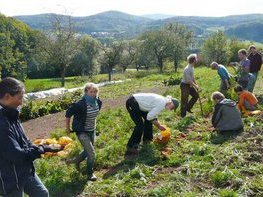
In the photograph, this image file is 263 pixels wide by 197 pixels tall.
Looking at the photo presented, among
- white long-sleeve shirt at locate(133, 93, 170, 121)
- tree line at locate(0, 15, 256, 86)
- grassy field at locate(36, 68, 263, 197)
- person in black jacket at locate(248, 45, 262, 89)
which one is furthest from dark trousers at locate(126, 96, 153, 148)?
tree line at locate(0, 15, 256, 86)

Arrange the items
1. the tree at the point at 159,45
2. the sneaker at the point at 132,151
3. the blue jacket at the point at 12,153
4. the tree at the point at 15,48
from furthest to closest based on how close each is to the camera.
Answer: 1. the tree at the point at 159,45
2. the tree at the point at 15,48
3. the sneaker at the point at 132,151
4. the blue jacket at the point at 12,153

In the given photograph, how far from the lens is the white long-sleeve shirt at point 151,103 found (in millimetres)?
9352

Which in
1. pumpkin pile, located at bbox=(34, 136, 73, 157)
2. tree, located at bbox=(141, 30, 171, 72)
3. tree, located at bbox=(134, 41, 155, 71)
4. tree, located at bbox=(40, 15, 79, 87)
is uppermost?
pumpkin pile, located at bbox=(34, 136, 73, 157)

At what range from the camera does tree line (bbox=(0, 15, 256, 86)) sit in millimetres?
49688

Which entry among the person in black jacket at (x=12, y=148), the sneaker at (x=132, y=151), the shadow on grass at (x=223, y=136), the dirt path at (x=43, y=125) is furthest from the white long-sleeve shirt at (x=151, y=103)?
the dirt path at (x=43, y=125)

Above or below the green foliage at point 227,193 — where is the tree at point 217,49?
below

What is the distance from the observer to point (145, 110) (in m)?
9.84

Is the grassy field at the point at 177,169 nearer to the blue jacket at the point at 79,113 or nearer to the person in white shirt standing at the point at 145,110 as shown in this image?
the person in white shirt standing at the point at 145,110

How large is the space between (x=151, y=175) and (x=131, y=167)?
692mm

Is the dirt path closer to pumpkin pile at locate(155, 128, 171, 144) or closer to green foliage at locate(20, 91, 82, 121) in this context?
green foliage at locate(20, 91, 82, 121)

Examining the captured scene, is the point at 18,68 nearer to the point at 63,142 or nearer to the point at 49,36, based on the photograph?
the point at 49,36

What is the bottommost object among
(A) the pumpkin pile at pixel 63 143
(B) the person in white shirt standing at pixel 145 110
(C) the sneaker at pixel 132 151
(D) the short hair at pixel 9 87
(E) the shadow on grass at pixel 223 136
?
(A) the pumpkin pile at pixel 63 143

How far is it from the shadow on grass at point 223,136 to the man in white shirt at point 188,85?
9.11 ft

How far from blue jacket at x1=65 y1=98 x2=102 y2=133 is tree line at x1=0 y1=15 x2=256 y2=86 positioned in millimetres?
40855
